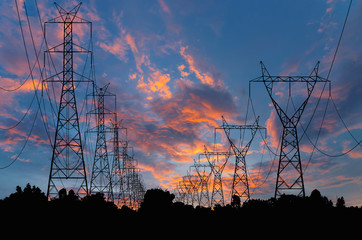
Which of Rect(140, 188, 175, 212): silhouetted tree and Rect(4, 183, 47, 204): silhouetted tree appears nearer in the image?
Rect(4, 183, 47, 204): silhouetted tree

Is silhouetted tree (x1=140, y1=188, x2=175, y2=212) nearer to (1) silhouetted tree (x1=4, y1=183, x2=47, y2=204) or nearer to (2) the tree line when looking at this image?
(2) the tree line

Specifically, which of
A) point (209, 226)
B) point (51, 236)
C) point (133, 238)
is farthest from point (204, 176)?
point (51, 236)

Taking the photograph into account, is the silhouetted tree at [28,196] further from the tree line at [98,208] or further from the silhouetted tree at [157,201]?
the silhouetted tree at [157,201]

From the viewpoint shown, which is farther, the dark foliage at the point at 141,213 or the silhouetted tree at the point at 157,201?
the silhouetted tree at the point at 157,201

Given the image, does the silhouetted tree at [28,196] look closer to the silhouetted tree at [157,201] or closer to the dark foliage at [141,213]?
the dark foliage at [141,213]

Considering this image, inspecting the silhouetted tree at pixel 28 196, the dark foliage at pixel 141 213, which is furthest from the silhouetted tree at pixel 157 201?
the silhouetted tree at pixel 28 196

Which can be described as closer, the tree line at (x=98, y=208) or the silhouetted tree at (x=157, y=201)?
the tree line at (x=98, y=208)

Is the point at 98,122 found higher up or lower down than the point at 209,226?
higher up

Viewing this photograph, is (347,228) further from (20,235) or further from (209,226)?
(20,235)

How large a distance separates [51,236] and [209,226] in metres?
21.8

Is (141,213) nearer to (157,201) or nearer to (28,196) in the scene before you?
(157,201)

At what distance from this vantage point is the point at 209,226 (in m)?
46.8

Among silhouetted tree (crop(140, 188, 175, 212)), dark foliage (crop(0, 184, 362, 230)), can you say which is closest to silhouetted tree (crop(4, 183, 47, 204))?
dark foliage (crop(0, 184, 362, 230))

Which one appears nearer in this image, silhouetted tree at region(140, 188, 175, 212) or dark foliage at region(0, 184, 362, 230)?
dark foliage at region(0, 184, 362, 230)
